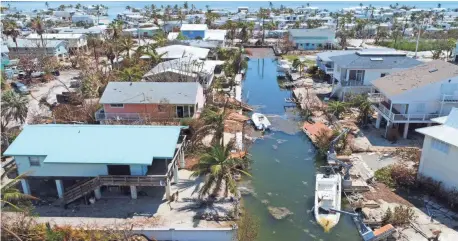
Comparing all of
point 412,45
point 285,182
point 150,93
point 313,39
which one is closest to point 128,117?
point 150,93

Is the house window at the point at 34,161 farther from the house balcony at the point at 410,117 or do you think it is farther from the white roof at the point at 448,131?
the house balcony at the point at 410,117

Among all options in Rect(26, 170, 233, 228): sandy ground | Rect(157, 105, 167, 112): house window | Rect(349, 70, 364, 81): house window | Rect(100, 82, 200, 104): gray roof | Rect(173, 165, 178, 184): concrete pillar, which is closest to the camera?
Rect(26, 170, 233, 228): sandy ground

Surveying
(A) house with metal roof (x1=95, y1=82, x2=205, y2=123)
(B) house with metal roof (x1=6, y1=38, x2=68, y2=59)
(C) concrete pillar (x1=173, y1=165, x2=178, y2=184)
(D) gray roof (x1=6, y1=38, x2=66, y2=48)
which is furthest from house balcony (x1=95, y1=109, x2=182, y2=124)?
(D) gray roof (x1=6, y1=38, x2=66, y2=48)

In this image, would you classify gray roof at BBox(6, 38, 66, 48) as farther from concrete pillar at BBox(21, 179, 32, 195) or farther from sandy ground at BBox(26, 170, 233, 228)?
sandy ground at BBox(26, 170, 233, 228)

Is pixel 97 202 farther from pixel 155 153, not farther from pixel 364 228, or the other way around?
pixel 364 228

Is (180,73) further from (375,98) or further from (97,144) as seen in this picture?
(375,98)

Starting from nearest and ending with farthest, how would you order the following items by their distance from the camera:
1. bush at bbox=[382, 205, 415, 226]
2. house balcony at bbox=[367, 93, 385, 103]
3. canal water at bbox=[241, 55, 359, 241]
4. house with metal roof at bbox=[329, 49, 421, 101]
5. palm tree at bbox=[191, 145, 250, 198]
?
bush at bbox=[382, 205, 415, 226]
palm tree at bbox=[191, 145, 250, 198]
canal water at bbox=[241, 55, 359, 241]
house balcony at bbox=[367, 93, 385, 103]
house with metal roof at bbox=[329, 49, 421, 101]

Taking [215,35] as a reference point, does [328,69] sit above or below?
below
